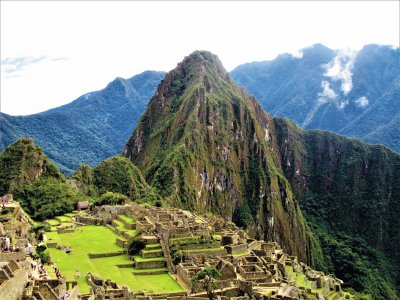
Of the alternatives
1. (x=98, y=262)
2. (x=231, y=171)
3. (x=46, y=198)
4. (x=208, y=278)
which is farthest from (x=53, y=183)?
(x=231, y=171)

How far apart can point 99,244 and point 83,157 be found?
134 meters

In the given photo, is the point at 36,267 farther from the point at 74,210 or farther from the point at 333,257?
the point at 333,257

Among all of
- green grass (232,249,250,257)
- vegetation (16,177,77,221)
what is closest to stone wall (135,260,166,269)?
green grass (232,249,250,257)

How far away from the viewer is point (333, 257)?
510 feet

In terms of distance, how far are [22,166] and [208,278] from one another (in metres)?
55.1

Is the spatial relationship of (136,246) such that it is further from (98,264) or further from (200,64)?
(200,64)

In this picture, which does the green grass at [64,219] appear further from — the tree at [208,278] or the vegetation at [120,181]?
the tree at [208,278]

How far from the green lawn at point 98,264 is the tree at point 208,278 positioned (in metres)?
1.64

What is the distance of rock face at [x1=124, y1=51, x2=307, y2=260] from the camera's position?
14188 centimetres

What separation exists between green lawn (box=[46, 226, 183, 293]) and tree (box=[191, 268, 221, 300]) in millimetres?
1638

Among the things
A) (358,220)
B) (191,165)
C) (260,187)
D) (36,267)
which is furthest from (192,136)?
Result: (36,267)

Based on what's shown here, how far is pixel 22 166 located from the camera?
84688mm

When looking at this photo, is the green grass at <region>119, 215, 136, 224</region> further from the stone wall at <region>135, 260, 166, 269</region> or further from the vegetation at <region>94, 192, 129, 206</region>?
the stone wall at <region>135, 260, 166, 269</region>

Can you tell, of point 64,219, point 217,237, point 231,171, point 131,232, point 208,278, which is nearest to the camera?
point 208,278
